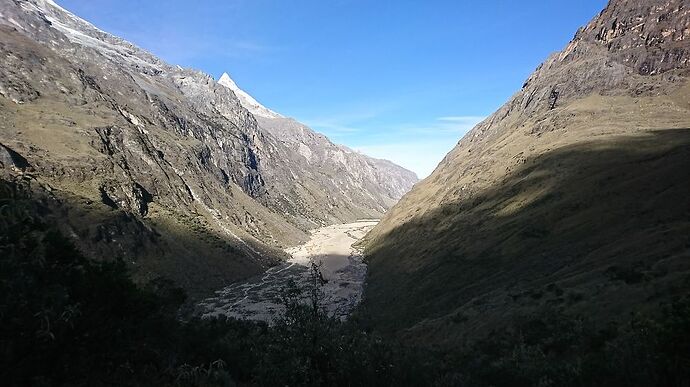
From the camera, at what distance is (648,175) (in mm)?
64938

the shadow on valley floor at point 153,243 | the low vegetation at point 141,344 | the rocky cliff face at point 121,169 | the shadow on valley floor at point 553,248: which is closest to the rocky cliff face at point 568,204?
the shadow on valley floor at point 553,248

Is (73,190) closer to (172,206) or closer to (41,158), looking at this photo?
(41,158)

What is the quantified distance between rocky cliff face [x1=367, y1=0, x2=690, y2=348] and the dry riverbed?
5627 mm

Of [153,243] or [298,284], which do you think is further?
[153,243]

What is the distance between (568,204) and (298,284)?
171ft

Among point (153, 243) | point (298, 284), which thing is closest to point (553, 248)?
point (298, 284)

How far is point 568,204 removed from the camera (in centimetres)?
6800

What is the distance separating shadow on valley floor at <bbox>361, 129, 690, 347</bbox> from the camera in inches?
1417

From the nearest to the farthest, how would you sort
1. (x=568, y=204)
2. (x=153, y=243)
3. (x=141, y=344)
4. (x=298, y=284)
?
1. (x=141, y=344)
2. (x=568, y=204)
3. (x=298, y=284)
4. (x=153, y=243)

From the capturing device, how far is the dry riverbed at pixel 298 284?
7281 cm

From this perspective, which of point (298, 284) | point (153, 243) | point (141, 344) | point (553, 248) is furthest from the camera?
point (153, 243)

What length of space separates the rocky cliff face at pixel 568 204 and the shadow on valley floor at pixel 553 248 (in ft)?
0.82

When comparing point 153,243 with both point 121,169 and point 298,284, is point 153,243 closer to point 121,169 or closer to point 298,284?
point 121,169

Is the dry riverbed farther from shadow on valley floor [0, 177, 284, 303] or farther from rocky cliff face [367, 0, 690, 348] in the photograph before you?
rocky cliff face [367, 0, 690, 348]
